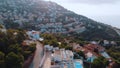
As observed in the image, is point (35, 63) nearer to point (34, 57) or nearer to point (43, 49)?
point (34, 57)

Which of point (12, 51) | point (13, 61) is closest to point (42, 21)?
point (12, 51)

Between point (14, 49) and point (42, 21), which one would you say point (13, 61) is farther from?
point (42, 21)

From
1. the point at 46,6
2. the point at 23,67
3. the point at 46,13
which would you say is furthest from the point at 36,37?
the point at 46,6

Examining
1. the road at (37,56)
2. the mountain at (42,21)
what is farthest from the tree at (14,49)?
the mountain at (42,21)

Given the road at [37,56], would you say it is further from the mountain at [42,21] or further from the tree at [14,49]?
the mountain at [42,21]

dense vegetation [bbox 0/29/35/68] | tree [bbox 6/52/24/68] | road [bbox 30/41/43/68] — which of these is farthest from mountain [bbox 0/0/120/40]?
tree [bbox 6/52/24/68]
